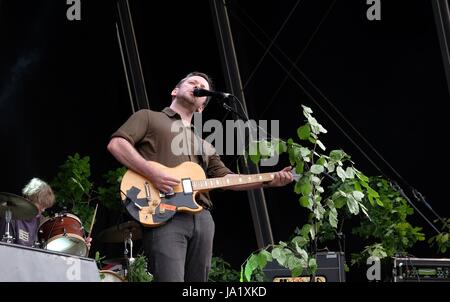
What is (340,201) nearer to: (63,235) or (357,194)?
(357,194)

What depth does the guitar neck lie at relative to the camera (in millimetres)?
3217

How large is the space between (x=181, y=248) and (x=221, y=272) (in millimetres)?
3555

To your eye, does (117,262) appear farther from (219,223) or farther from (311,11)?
(311,11)

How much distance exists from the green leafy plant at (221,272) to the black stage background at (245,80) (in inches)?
15.3

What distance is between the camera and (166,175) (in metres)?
3.12

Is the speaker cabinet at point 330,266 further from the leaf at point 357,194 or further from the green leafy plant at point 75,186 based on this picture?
the green leafy plant at point 75,186

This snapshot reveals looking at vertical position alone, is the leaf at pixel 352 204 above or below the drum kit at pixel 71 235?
above

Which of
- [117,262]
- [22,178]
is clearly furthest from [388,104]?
[22,178]

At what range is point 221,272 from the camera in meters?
6.46

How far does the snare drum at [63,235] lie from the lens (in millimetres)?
5578

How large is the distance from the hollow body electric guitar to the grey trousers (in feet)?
0.12

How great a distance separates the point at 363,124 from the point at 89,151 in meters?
2.71

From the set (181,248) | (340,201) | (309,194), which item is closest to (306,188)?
(309,194)

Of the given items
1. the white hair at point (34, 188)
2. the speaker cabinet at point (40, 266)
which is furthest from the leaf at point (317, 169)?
the white hair at point (34, 188)
